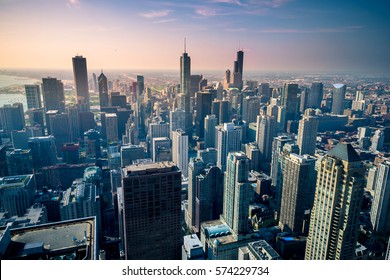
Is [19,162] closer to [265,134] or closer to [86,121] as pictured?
[86,121]

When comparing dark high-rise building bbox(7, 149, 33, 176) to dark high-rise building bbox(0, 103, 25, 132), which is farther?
dark high-rise building bbox(7, 149, 33, 176)

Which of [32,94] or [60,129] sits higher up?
[32,94]

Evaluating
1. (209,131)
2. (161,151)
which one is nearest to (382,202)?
(161,151)

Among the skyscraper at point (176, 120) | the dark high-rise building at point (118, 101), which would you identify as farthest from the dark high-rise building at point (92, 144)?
the skyscraper at point (176, 120)

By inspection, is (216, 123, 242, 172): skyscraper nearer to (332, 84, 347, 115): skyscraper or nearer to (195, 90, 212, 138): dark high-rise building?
(195, 90, 212, 138): dark high-rise building

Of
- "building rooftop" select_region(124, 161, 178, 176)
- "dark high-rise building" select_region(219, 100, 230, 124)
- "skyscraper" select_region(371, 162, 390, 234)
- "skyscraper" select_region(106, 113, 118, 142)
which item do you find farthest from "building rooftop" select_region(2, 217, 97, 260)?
"dark high-rise building" select_region(219, 100, 230, 124)

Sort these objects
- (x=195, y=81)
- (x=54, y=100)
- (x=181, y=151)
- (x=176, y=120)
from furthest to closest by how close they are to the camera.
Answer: (x=176, y=120), (x=181, y=151), (x=195, y=81), (x=54, y=100)
